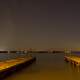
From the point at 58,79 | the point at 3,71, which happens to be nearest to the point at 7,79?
the point at 3,71

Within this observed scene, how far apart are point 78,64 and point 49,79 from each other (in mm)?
8651

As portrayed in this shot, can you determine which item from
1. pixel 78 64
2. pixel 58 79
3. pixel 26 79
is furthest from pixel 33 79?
pixel 78 64

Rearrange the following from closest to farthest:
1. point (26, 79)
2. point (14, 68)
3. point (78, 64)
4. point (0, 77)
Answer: point (0, 77) → point (26, 79) → point (14, 68) → point (78, 64)

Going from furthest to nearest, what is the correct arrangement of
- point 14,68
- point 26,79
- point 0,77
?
point 14,68 → point 26,79 → point 0,77

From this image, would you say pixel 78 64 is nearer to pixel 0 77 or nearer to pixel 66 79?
pixel 66 79

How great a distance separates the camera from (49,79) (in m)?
14.8

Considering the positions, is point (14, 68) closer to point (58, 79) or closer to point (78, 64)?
point (58, 79)

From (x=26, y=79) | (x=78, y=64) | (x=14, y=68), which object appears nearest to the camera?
(x=26, y=79)

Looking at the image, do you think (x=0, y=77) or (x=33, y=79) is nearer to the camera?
(x=0, y=77)

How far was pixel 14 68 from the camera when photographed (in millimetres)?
17891

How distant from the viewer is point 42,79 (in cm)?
1466

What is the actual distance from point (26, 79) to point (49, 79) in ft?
4.28

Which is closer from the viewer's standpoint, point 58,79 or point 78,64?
point 58,79

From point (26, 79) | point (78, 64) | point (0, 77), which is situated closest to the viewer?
point (0, 77)
